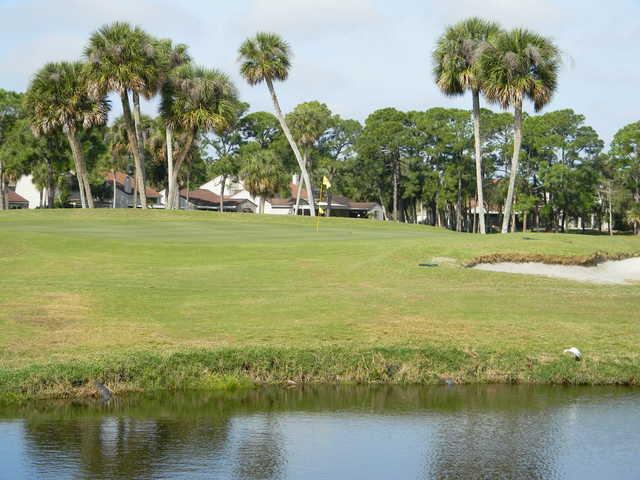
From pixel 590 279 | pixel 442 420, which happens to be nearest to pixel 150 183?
pixel 590 279

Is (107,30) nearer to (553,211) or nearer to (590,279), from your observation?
(590,279)

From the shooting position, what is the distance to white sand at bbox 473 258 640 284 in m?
34.9

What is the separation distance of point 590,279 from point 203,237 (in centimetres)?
1951

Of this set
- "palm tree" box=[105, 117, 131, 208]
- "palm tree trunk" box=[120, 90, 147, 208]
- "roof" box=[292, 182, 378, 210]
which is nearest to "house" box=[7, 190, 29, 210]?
"palm tree" box=[105, 117, 131, 208]

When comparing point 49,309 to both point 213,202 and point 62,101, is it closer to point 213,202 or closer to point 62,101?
point 62,101

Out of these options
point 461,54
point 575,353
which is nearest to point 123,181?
point 461,54

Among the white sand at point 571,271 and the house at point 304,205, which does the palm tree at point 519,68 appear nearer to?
the white sand at point 571,271

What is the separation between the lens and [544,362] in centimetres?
2139

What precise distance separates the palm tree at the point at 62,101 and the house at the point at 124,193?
4217 cm

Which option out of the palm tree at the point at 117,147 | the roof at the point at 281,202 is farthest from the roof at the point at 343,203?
the palm tree at the point at 117,147

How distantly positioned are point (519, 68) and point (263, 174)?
156 feet

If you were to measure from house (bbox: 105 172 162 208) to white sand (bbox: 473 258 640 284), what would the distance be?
79720 millimetres

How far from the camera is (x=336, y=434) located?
16.5 meters

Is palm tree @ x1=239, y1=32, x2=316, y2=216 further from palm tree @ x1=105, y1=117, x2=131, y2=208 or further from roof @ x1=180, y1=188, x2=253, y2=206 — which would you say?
roof @ x1=180, y1=188, x2=253, y2=206
